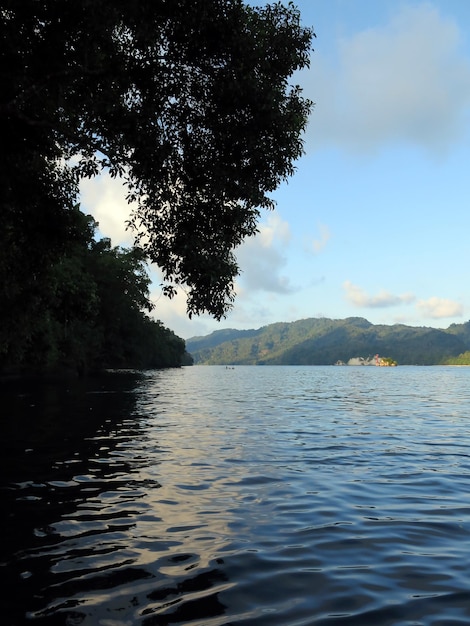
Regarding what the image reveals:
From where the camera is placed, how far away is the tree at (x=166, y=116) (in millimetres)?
12477

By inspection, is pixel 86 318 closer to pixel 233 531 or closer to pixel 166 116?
pixel 166 116

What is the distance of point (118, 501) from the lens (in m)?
10.2

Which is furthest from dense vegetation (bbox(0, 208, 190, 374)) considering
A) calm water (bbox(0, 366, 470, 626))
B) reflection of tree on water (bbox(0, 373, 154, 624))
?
calm water (bbox(0, 366, 470, 626))

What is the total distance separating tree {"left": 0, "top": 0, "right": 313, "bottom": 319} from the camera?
1248cm

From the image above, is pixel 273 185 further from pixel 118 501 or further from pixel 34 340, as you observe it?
pixel 34 340

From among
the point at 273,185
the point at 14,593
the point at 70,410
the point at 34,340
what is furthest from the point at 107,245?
the point at 14,593

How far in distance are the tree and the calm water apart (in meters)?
5.43

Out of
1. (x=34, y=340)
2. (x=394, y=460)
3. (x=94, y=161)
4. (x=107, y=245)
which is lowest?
(x=394, y=460)

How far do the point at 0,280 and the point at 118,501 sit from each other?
12550 millimetres

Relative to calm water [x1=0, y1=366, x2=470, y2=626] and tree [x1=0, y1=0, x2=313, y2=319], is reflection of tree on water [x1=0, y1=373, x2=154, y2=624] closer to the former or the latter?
calm water [x1=0, y1=366, x2=470, y2=626]

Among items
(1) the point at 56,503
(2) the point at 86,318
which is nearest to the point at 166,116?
(1) the point at 56,503

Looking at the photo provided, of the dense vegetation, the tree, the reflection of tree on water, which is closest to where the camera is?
the reflection of tree on water

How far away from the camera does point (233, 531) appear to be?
27.6 feet

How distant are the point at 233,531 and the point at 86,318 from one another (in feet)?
77.0
